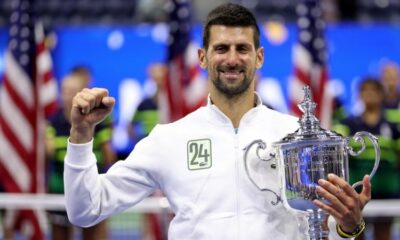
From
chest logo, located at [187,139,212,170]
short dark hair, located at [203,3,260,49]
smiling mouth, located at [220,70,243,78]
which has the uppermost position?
short dark hair, located at [203,3,260,49]

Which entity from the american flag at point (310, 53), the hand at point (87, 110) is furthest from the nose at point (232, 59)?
the american flag at point (310, 53)

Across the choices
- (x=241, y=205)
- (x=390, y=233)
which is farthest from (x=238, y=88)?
(x=390, y=233)

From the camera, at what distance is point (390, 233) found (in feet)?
27.1

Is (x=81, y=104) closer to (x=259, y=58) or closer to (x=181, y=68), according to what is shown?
(x=259, y=58)

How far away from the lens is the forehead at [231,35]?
3926mm

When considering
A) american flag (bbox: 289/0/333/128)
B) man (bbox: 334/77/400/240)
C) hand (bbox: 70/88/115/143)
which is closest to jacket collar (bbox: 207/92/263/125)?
hand (bbox: 70/88/115/143)

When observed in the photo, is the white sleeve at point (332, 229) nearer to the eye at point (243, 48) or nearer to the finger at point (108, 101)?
the eye at point (243, 48)

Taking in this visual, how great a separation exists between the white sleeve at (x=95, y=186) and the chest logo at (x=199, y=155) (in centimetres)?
20

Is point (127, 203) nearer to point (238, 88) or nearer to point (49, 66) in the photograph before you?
point (238, 88)

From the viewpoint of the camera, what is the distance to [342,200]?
351 centimetres

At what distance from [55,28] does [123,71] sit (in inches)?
39.3

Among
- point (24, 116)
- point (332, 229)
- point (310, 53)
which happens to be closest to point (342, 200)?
point (332, 229)

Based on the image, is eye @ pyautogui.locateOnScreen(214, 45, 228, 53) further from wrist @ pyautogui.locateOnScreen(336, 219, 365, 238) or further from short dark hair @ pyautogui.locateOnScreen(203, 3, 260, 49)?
wrist @ pyautogui.locateOnScreen(336, 219, 365, 238)

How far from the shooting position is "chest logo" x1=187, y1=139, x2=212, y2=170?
394cm
